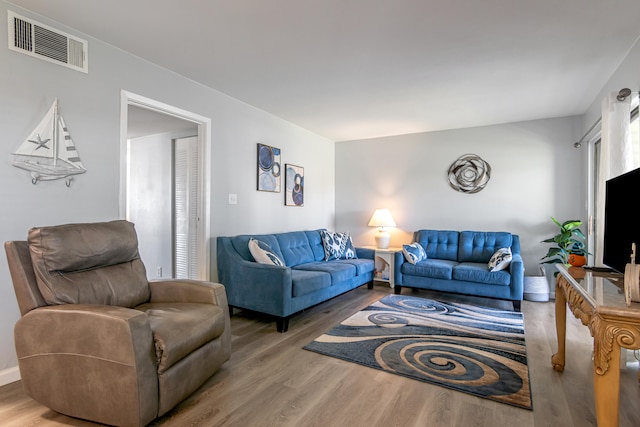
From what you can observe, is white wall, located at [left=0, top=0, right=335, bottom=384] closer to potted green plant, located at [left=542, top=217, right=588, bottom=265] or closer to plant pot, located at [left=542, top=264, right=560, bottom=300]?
potted green plant, located at [left=542, top=217, right=588, bottom=265]

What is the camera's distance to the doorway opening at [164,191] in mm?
4570

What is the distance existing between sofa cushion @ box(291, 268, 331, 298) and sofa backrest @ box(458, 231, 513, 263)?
2099 millimetres

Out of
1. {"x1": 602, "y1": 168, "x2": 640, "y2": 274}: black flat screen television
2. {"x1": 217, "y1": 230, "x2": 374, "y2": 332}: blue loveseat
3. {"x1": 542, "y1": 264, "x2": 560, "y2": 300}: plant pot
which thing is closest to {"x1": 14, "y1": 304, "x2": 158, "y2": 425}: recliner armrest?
{"x1": 217, "y1": 230, "x2": 374, "y2": 332}: blue loveseat

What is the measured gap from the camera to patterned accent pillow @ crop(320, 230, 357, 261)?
181 inches

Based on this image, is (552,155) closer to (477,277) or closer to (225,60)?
(477,277)

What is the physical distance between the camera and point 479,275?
3.96 metres

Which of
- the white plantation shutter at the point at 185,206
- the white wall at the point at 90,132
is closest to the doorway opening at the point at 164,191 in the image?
the white plantation shutter at the point at 185,206

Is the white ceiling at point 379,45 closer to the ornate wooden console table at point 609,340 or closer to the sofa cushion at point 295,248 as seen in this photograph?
the sofa cushion at point 295,248

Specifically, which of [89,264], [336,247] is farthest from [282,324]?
[336,247]

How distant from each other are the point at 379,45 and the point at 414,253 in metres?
2.72

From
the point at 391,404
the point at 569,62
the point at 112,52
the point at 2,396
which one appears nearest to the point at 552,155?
the point at 569,62

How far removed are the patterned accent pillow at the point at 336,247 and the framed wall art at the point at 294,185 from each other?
60cm

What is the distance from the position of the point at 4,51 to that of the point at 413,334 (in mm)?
3561

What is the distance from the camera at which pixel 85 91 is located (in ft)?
8.20
